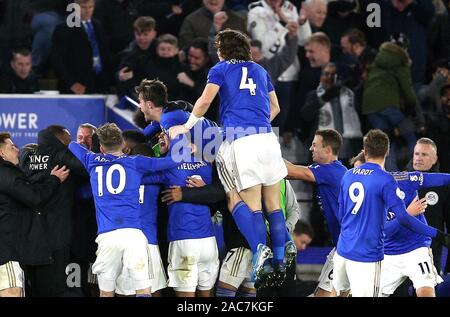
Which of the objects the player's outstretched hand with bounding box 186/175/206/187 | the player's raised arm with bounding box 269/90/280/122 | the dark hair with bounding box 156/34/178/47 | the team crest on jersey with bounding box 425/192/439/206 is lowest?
the team crest on jersey with bounding box 425/192/439/206

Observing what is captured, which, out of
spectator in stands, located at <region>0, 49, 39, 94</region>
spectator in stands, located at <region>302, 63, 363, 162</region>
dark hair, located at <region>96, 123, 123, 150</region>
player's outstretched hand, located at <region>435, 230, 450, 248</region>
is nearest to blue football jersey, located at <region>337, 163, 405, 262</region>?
player's outstretched hand, located at <region>435, 230, 450, 248</region>

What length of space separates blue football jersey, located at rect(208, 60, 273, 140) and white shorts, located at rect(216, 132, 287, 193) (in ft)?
0.31

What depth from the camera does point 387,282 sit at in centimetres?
1177

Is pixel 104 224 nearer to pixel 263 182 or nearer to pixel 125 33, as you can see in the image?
pixel 263 182

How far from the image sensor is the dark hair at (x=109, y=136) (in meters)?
11.4

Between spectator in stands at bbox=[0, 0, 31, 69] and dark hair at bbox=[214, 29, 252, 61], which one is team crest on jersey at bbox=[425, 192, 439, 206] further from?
spectator in stands at bbox=[0, 0, 31, 69]

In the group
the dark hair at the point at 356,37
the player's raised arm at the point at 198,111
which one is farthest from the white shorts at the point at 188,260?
the dark hair at the point at 356,37

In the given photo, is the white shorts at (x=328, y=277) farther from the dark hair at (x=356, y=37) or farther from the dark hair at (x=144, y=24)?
the dark hair at (x=356, y=37)

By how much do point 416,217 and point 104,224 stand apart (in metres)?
2.98

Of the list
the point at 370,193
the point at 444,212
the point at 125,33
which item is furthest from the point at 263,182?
the point at 125,33

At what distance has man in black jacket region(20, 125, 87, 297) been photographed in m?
11.9

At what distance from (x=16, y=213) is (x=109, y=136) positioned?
119 cm

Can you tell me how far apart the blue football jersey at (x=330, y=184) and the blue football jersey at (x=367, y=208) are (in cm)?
97

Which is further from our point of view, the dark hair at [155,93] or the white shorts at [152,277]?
the dark hair at [155,93]
